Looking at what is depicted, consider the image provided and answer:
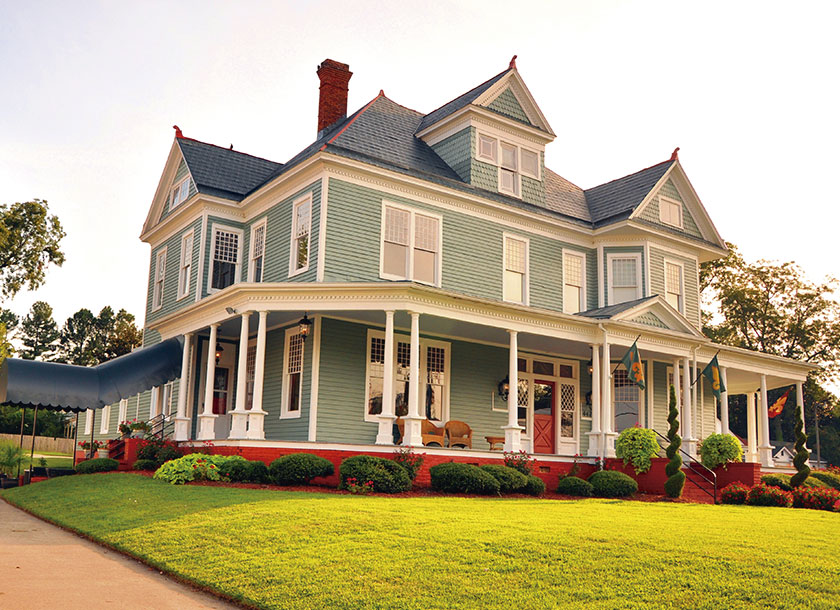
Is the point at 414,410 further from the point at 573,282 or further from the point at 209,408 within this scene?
the point at 573,282

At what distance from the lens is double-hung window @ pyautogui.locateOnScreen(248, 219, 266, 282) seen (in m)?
23.4

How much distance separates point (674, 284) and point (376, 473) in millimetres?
15306

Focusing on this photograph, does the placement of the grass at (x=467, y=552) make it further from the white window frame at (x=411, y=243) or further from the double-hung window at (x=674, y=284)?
the double-hung window at (x=674, y=284)

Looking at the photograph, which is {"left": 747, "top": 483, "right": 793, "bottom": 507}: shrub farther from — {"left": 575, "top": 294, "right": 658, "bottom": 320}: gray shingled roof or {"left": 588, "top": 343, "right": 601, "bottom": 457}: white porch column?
{"left": 575, "top": 294, "right": 658, "bottom": 320}: gray shingled roof

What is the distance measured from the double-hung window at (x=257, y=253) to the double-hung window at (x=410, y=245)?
4.05 m

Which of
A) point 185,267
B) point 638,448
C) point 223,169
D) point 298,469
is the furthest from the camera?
point 223,169

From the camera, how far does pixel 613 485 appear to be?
18.7 metres

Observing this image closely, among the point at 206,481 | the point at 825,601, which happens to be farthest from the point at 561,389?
the point at 825,601

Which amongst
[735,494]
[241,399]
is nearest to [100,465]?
[241,399]

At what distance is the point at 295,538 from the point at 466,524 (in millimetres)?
2270

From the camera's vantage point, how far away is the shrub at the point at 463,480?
16.3 metres

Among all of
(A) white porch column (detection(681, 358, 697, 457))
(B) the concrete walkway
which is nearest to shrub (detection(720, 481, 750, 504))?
(A) white porch column (detection(681, 358, 697, 457))

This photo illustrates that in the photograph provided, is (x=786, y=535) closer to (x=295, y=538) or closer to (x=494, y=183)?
(x=295, y=538)

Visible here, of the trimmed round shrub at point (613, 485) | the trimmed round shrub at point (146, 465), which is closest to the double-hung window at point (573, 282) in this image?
the trimmed round shrub at point (613, 485)
